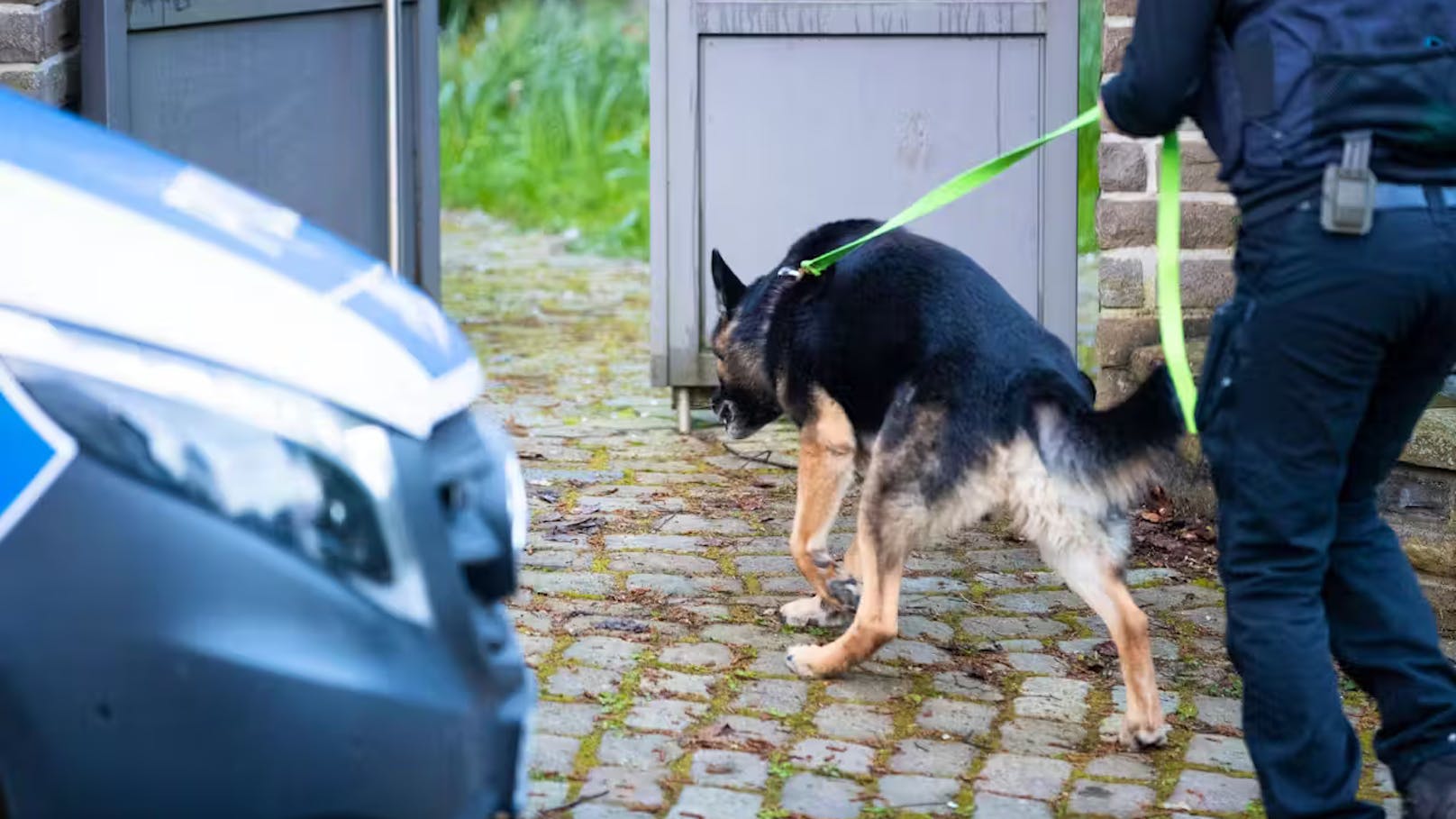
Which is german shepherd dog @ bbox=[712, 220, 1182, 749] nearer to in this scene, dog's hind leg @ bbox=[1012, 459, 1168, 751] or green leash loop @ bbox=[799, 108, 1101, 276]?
dog's hind leg @ bbox=[1012, 459, 1168, 751]

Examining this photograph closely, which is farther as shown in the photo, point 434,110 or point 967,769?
point 434,110

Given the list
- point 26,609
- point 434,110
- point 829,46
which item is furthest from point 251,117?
point 26,609

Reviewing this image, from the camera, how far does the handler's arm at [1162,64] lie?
116 inches

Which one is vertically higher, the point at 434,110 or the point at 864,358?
the point at 434,110

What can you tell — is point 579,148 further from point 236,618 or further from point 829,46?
point 236,618

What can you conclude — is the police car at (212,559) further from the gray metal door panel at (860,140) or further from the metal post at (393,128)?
the metal post at (393,128)

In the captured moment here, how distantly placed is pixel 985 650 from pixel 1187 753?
0.73m

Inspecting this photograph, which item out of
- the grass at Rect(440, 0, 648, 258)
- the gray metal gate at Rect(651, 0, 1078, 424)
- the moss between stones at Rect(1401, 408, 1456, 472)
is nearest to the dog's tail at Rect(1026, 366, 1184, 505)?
the moss between stones at Rect(1401, 408, 1456, 472)

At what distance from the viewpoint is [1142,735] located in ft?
12.5

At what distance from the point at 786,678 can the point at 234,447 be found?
2165 millimetres

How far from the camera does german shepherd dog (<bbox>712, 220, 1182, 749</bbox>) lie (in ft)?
12.5

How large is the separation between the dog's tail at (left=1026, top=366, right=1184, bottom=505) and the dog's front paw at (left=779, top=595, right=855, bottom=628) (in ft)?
3.03

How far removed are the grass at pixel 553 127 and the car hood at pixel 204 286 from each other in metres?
8.02

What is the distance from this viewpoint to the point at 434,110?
7371 millimetres
